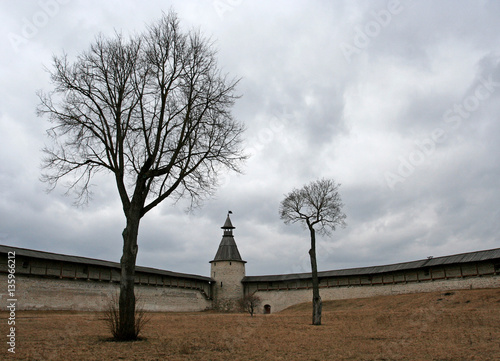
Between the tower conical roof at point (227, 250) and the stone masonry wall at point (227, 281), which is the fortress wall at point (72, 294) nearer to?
the stone masonry wall at point (227, 281)

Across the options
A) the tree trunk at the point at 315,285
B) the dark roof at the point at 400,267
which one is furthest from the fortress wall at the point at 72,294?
the dark roof at the point at 400,267

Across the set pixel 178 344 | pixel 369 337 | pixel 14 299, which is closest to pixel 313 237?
pixel 369 337

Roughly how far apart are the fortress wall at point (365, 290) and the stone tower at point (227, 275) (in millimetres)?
2537

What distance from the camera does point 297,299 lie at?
3700 centimetres

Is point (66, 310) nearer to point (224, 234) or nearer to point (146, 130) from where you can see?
point (146, 130)

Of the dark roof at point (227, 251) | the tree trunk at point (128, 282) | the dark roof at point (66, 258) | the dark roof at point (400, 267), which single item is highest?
the dark roof at point (227, 251)

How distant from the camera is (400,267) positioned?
30188mm

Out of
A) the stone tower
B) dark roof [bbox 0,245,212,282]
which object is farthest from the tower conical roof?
dark roof [bbox 0,245,212,282]

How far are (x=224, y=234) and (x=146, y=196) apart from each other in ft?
111

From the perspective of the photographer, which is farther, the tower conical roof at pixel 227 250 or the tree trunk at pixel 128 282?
the tower conical roof at pixel 227 250

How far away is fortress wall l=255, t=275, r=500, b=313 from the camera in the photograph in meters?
24.8

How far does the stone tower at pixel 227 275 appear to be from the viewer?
3978cm

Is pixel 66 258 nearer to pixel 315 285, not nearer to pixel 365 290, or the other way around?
pixel 315 285

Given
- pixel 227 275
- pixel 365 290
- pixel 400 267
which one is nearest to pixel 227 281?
pixel 227 275
